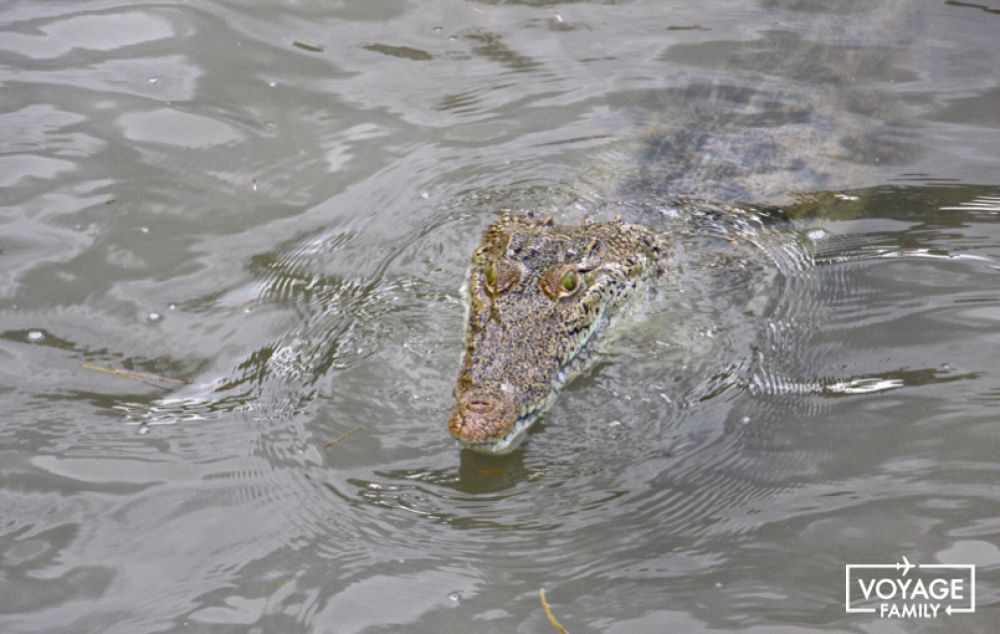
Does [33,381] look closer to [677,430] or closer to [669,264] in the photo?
[677,430]

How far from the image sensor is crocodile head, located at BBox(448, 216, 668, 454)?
3490 millimetres

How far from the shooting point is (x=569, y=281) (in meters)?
4.18

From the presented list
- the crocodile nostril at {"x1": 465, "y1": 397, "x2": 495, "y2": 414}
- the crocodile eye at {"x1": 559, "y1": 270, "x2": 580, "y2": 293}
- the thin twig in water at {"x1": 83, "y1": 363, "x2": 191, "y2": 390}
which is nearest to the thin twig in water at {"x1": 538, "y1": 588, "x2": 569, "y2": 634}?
the crocodile nostril at {"x1": 465, "y1": 397, "x2": 495, "y2": 414}

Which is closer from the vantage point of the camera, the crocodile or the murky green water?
the murky green water

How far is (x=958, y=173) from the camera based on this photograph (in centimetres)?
519

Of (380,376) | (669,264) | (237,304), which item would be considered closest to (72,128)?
(237,304)

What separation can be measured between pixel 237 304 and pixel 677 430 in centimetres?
204

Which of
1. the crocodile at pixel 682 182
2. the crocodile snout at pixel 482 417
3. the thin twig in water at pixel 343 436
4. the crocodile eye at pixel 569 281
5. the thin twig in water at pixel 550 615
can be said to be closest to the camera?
the thin twig in water at pixel 550 615

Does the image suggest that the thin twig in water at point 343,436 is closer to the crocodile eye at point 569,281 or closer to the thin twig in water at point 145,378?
Result: the thin twig in water at point 145,378

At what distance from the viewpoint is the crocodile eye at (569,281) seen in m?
4.15

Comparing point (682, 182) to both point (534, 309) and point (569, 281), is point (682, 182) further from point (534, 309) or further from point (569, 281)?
point (534, 309)

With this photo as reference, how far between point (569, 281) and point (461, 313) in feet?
1.69

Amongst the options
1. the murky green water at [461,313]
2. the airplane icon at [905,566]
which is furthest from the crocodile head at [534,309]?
the airplane icon at [905,566]

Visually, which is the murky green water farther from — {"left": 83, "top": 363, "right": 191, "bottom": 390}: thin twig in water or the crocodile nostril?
the crocodile nostril
